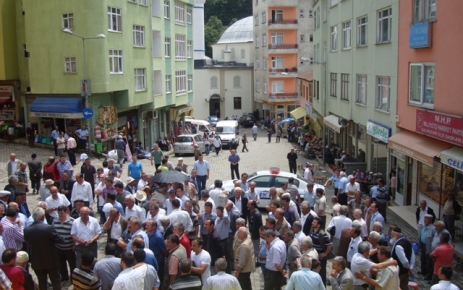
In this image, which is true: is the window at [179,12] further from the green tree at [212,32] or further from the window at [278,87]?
the green tree at [212,32]

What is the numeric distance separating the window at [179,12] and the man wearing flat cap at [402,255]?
3903 centimetres

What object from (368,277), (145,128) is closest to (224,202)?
(368,277)

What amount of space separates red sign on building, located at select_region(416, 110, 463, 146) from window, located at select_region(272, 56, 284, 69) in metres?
47.9

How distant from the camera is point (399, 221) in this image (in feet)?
63.3

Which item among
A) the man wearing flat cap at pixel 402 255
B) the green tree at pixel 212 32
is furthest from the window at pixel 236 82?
the man wearing flat cap at pixel 402 255

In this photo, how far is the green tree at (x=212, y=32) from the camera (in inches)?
3688

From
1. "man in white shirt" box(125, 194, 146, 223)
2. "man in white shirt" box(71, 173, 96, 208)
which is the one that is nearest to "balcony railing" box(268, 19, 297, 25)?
"man in white shirt" box(71, 173, 96, 208)

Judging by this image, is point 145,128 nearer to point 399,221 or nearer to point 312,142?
point 312,142

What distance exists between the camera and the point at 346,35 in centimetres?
3059

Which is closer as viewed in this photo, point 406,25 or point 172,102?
point 406,25

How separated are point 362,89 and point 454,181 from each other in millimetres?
10686

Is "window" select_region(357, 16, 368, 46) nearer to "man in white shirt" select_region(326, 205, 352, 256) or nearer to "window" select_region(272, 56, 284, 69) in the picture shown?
"man in white shirt" select_region(326, 205, 352, 256)

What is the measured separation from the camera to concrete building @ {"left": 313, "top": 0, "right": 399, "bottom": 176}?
22.8 meters

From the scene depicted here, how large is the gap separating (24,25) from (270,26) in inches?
1411
